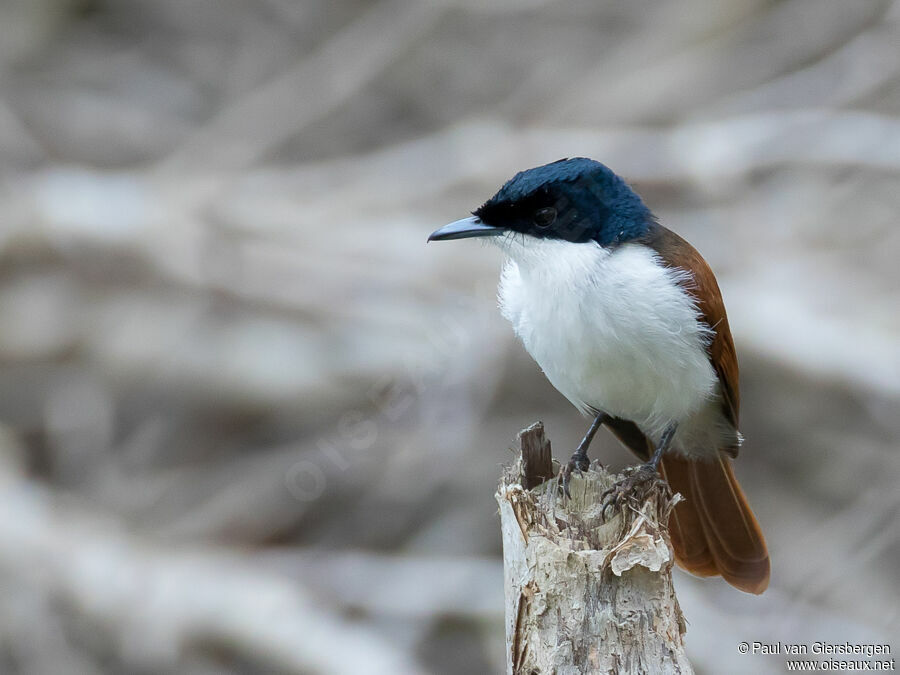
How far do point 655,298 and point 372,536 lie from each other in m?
4.91

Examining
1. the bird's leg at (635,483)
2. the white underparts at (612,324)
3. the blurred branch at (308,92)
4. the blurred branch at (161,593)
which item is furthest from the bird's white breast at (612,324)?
the blurred branch at (308,92)

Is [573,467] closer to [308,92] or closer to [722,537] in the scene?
[722,537]

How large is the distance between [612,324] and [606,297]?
0.09 meters

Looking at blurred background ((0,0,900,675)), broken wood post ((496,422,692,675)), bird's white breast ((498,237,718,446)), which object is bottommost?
broken wood post ((496,422,692,675))

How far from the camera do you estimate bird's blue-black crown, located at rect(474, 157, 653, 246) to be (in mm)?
3510

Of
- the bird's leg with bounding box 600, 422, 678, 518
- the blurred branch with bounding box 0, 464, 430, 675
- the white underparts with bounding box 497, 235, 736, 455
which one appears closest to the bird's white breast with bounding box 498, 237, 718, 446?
the white underparts with bounding box 497, 235, 736, 455

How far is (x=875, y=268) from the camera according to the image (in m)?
7.03

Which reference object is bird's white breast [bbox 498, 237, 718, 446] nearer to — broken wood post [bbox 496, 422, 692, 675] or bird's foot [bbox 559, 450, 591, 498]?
bird's foot [bbox 559, 450, 591, 498]

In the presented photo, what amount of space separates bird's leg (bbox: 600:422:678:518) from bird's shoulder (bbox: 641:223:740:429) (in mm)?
278

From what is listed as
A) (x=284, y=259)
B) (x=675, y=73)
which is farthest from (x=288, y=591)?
(x=675, y=73)

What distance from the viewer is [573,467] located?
3.48 metres

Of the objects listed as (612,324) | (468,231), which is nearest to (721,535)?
(612,324)

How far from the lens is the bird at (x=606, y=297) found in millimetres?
3404

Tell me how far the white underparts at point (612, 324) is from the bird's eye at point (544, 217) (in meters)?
0.06
